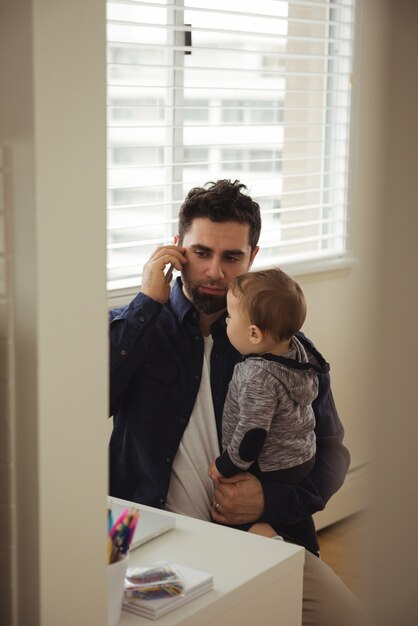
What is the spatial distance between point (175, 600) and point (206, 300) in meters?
0.91

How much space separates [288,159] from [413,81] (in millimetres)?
3135

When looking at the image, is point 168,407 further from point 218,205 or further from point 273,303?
point 218,205

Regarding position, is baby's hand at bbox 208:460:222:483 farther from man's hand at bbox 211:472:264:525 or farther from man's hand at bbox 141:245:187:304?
man's hand at bbox 141:245:187:304

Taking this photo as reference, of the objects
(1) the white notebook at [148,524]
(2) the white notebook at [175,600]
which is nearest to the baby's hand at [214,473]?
(1) the white notebook at [148,524]

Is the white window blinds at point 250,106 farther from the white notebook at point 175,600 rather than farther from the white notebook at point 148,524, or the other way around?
the white notebook at point 175,600

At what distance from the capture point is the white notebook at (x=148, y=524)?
144 cm

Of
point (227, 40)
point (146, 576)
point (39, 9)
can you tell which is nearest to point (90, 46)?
point (39, 9)

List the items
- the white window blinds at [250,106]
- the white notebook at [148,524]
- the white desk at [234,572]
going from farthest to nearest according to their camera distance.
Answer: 1. the white window blinds at [250,106]
2. the white notebook at [148,524]
3. the white desk at [234,572]

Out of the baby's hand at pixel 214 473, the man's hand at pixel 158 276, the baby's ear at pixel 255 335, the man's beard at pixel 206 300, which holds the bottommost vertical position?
the baby's hand at pixel 214 473

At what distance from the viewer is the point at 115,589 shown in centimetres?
114

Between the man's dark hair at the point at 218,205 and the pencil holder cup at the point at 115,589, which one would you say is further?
the man's dark hair at the point at 218,205

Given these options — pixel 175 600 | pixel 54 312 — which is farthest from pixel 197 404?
pixel 54 312

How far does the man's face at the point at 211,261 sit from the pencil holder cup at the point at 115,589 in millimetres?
938

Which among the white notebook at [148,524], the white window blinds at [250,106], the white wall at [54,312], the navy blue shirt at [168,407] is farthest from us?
the white window blinds at [250,106]
